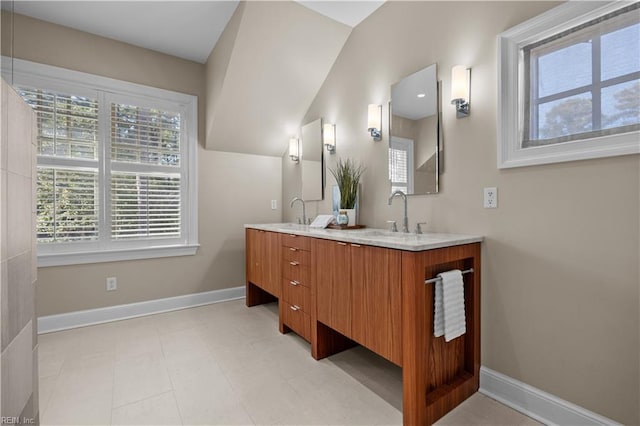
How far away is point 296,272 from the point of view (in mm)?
2379

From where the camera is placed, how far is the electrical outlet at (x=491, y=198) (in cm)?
172

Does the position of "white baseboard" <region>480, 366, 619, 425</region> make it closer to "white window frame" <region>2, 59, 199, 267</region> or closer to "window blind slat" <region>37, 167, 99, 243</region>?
"white window frame" <region>2, 59, 199, 267</region>

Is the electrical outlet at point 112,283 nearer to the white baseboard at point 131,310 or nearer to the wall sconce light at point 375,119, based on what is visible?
the white baseboard at point 131,310

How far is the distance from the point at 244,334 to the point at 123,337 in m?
0.99

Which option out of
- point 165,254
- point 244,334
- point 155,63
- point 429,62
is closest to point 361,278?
point 244,334

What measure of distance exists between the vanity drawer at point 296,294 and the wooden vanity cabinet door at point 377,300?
52 centimetres

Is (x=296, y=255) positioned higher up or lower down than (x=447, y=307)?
higher up

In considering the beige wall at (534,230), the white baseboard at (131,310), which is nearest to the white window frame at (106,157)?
the white baseboard at (131,310)

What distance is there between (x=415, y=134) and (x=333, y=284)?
1.18m

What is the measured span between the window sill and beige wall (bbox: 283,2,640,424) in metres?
2.25

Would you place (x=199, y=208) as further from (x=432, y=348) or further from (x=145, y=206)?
(x=432, y=348)

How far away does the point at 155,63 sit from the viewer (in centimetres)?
313

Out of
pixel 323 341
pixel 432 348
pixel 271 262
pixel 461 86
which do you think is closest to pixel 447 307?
pixel 432 348

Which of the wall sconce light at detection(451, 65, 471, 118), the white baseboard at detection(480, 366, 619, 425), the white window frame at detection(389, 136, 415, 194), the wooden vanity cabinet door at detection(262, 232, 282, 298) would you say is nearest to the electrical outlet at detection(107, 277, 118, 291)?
the wooden vanity cabinet door at detection(262, 232, 282, 298)
